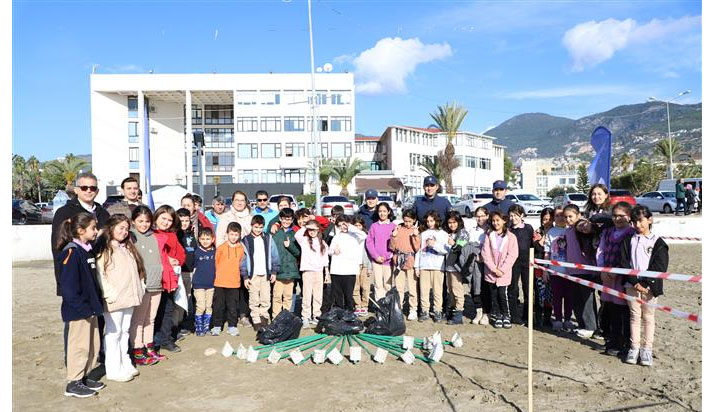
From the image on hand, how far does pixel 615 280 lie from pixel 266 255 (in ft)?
15.4

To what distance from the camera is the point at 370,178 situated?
5728 centimetres

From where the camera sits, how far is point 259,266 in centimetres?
772

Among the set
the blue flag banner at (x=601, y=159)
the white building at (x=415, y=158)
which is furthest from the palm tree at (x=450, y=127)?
the blue flag banner at (x=601, y=159)

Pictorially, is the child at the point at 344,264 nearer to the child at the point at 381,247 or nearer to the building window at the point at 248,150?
the child at the point at 381,247

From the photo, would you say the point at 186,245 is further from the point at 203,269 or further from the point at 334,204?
the point at 334,204

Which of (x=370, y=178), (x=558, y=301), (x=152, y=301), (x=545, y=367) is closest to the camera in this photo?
(x=545, y=367)

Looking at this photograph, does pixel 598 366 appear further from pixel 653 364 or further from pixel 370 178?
pixel 370 178

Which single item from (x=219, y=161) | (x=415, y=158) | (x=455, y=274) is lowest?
(x=455, y=274)

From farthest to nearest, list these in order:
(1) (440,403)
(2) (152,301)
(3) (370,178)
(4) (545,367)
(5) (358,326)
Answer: (3) (370,178) → (5) (358,326) → (2) (152,301) → (4) (545,367) → (1) (440,403)

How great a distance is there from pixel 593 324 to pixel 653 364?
1332 millimetres

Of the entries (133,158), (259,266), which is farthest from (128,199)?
(133,158)

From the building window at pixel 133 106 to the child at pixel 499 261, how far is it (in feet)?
187

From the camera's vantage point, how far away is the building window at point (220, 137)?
2318 inches

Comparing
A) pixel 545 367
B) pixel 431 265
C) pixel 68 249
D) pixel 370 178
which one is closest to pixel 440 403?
pixel 545 367
